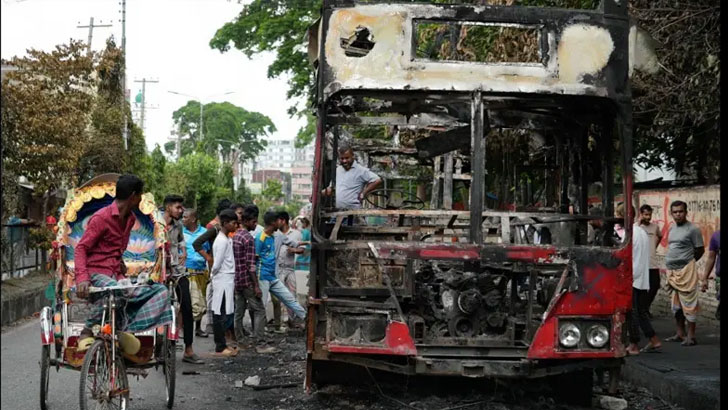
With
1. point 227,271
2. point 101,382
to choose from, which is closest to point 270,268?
point 227,271

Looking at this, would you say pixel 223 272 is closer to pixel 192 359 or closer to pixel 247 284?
pixel 247 284

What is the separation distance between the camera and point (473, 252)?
22.8ft

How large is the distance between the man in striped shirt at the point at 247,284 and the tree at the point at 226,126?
8066 centimetres

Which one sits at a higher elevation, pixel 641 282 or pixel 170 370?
pixel 641 282

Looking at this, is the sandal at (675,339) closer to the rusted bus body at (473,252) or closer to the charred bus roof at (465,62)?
the rusted bus body at (473,252)

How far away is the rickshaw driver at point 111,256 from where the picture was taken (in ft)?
21.8

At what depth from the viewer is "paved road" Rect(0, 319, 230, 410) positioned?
314 inches

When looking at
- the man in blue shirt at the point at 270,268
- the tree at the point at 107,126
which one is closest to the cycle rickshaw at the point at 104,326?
the man in blue shirt at the point at 270,268

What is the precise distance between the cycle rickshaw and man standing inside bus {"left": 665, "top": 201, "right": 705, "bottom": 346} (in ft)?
19.8

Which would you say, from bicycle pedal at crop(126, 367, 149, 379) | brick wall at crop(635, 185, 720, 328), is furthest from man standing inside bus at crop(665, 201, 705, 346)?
bicycle pedal at crop(126, 367, 149, 379)

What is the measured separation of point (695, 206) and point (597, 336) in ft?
24.8

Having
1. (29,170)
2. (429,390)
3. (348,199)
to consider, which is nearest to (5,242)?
(29,170)

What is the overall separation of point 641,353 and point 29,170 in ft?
40.5

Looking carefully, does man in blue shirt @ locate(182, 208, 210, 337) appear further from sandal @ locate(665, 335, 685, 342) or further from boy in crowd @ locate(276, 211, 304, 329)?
sandal @ locate(665, 335, 685, 342)
